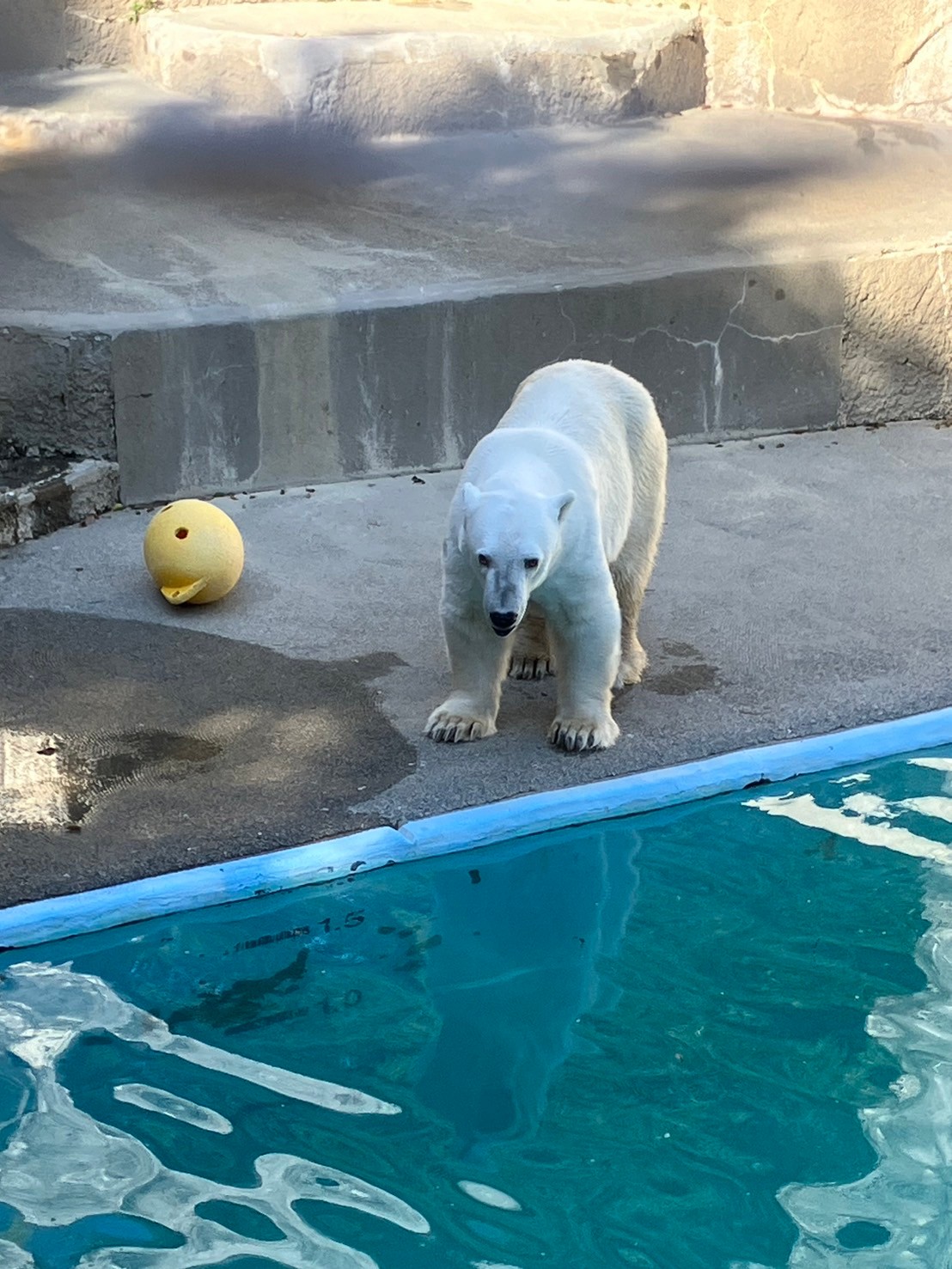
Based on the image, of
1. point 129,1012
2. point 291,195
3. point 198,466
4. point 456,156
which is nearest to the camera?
point 129,1012

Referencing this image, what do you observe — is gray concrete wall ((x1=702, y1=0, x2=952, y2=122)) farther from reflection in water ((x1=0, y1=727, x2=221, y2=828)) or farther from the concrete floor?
reflection in water ((x1=0, y1=727, x2=221, y2=828))

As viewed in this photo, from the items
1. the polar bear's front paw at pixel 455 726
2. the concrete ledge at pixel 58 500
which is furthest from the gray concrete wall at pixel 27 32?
the polar bear's front paw at pixel 455 726

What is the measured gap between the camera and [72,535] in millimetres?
5137

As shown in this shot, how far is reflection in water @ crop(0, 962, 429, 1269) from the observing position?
92.1 inches

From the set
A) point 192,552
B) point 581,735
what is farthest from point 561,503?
point 192,552

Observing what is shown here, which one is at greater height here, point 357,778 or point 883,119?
point 883,119

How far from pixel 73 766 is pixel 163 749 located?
0.22 m

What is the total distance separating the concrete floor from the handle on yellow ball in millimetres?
61

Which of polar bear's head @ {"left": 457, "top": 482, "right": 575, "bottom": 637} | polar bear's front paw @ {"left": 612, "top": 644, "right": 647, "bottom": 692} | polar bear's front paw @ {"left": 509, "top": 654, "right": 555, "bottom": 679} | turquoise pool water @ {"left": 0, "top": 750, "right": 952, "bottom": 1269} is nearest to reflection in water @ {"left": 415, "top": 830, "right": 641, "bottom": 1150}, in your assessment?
turquoise pool water @ {"left": 0, "top": 750, "right": 952, "bottom": 1269}

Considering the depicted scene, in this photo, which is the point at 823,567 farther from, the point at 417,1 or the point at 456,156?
the point at 417,1

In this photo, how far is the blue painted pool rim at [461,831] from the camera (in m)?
3.14

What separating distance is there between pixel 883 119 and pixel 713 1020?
662 centimetres

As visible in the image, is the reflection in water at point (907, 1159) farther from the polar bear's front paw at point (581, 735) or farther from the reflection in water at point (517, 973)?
the polar bear's front paw at point (581, 735)

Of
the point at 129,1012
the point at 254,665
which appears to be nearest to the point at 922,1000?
the point at 129,1012
